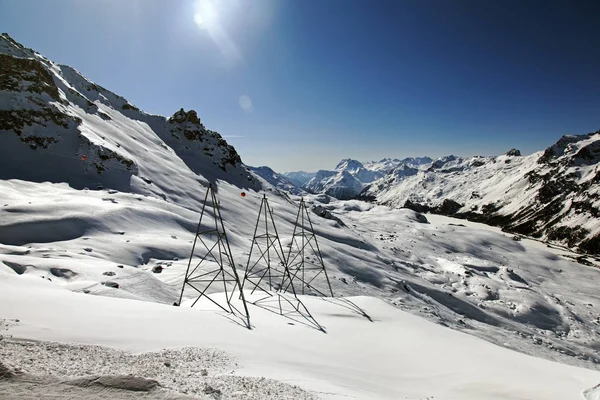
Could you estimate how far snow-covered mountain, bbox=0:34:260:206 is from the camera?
48312mm

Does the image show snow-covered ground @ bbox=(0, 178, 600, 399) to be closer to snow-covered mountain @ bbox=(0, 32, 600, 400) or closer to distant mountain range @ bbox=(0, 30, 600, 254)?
snow-covered mountain @ bbox=(0, 32, 600, 400)

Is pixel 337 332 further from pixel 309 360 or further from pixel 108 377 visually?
pixel 108 377

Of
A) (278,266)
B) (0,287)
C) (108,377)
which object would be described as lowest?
(278,266)

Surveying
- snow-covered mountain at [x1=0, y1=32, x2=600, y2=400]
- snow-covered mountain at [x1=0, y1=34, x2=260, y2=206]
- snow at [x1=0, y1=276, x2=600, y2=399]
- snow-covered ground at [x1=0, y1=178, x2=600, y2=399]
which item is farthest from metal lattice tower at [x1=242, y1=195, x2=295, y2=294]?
snow-covered mountain at [x1=0, y1=34, x2=260, y2=206]

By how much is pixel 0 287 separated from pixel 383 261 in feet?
185

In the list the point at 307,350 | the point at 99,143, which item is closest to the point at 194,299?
the point at 307,350

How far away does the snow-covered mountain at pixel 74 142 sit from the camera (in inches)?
1902

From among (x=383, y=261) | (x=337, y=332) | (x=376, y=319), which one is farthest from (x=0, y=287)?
(x=383, y=261)

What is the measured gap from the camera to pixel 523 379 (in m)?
12.4

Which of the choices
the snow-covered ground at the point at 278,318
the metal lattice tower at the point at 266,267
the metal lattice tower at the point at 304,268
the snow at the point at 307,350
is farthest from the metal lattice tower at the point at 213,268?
the metal lattice tower at the point at 304,268

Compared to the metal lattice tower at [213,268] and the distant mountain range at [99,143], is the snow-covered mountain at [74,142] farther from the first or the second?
the metal lattice tower at [213,268]

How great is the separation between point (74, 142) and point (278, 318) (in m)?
57.2

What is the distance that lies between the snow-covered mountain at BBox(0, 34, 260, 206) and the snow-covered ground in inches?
266

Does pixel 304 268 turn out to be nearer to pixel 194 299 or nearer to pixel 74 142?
pixel 194 299
